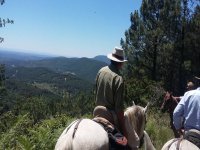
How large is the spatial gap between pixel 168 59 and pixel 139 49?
3359 mm

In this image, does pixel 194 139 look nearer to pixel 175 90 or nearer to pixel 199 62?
pixel 199 62

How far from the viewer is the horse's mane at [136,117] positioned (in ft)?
22.7

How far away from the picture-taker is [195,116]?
227 inches

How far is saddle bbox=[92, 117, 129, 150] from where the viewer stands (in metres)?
5.89

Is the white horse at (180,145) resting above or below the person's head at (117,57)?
below

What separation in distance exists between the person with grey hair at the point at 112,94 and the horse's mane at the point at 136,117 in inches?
17.5

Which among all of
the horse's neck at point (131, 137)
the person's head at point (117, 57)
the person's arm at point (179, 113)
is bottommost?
the horse's neck at point (131, 137)

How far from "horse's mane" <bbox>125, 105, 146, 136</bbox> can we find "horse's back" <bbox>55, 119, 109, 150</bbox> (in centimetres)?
143

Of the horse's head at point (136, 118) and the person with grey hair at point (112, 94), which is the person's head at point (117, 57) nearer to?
the person with grey hair at point (112, 94)

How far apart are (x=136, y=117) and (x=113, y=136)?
114cm

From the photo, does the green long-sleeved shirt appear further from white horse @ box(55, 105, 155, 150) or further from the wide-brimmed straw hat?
white horse @ box(55, 105, 155, 150)

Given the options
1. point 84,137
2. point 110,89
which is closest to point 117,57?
point 110,89

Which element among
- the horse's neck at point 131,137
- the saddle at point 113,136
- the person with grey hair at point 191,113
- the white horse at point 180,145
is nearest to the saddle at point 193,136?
the person with grey hair at point 191,113

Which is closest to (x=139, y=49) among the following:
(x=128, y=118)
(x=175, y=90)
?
(x=175, y=90)
